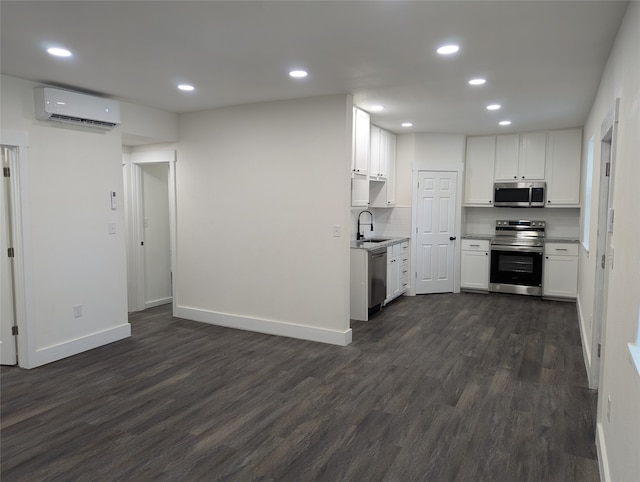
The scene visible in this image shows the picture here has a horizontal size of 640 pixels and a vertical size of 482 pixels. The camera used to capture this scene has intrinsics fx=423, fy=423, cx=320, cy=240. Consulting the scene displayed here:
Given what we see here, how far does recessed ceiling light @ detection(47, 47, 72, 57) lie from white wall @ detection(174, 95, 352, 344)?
205cm

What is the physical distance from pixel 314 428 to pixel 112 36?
303 centimetres

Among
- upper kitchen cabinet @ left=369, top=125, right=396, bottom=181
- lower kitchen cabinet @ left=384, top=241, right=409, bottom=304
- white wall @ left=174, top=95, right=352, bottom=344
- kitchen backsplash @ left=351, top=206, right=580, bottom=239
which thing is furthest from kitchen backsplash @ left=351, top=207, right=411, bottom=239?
white wall @ left=174, top=95, right=352, bottom=344

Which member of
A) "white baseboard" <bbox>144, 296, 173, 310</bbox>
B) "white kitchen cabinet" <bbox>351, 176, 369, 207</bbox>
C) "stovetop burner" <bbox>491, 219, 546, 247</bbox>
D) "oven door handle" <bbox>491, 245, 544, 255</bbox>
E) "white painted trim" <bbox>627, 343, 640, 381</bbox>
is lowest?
"white baseboard" <bbox>144, 296, 173, 310</bbox>

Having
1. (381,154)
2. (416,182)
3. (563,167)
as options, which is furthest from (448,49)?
(563,167)

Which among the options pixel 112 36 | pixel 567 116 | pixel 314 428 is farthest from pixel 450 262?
pixel 112 36

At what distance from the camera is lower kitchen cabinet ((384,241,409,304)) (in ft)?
20.2

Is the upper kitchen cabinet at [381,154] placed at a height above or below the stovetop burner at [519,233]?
above

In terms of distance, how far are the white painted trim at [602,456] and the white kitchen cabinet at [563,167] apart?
488cm

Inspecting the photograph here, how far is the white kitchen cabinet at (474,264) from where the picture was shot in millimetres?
7102

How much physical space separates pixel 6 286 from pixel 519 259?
267 inches

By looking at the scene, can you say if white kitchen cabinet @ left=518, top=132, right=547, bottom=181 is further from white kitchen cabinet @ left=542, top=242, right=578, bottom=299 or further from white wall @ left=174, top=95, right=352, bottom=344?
white wall @ left=174, top=95, right=352, bottom=344

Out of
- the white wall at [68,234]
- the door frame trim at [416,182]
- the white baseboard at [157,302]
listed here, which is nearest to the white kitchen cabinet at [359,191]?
the door frame trim at [416,182]

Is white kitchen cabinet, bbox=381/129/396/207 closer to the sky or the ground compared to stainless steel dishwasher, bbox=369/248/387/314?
closer to the sky

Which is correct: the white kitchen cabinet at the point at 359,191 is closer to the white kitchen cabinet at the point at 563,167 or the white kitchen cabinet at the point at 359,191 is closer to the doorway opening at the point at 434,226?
the doorway opening at the point at 434,226
